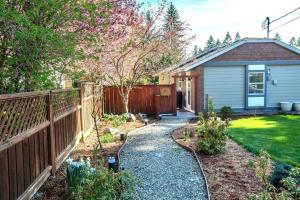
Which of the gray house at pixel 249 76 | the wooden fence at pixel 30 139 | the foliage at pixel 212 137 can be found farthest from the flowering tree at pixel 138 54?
the wooden fence at pixel 30 139

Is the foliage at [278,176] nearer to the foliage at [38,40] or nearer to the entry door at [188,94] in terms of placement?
the foliage at [38,40]

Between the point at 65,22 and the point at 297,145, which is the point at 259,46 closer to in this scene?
the point at 297,145

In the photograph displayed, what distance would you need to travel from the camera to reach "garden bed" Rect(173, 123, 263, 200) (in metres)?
5.23

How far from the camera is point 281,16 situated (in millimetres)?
26484

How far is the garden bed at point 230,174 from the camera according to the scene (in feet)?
17.1

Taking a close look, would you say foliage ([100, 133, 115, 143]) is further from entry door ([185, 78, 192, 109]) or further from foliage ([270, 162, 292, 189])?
entry door ([185, 78, 192, 109])

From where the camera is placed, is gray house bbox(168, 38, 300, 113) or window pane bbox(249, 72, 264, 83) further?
window pane bbox(249, 72, 264, 83)

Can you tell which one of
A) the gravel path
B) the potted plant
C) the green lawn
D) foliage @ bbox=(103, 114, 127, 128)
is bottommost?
the gravel path

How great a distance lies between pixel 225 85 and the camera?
16734 mm

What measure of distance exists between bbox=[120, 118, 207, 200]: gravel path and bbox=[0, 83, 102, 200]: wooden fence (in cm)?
155

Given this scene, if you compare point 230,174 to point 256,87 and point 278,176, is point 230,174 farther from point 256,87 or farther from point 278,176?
point 256,87

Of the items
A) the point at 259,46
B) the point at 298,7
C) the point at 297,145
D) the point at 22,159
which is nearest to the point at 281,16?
the point at 298,7

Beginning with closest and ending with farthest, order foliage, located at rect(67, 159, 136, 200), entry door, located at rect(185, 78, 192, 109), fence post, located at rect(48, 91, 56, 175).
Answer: foliage, located at rect(67, 159, 136, 200) < fence post, located at rect(48, 91, 56, 175) < entry door, located at rect(185, 78, 192, 109)

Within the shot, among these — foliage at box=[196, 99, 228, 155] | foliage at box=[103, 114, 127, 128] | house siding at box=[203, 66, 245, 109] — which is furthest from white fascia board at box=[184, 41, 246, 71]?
foliage at box=[196, 99, 228, 155]
